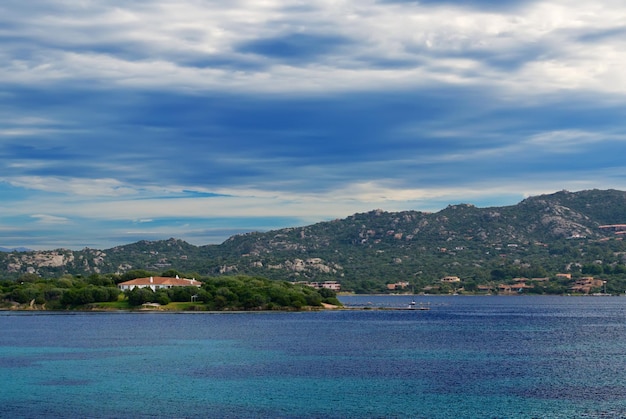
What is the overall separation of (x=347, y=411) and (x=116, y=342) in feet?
219

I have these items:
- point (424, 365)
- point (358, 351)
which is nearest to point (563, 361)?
point (424, 365)

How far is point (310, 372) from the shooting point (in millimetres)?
80250

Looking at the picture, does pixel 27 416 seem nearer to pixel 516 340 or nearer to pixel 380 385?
pixel 380 385

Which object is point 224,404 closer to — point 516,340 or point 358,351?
point 358,351

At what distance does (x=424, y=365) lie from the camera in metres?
86.4

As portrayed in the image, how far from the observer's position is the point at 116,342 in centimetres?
11575

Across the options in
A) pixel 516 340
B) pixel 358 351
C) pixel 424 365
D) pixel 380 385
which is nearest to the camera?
pixel 380 385

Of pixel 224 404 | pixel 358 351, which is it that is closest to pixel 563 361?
pixel 358 351

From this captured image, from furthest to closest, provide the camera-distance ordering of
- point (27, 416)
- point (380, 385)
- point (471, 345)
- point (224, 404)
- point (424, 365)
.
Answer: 1. point (471, 345)
2. point (424, 365)
3. point (380, 385)
4. point (224, 404)
5. point (27, 416)

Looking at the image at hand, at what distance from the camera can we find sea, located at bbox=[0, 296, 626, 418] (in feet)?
195

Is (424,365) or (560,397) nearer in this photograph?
(560,397)

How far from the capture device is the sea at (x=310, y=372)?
59438 millimetres

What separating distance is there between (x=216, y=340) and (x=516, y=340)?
1915 inches

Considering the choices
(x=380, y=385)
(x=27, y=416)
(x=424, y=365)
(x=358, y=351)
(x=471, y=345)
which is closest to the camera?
(x=27, y=416)
